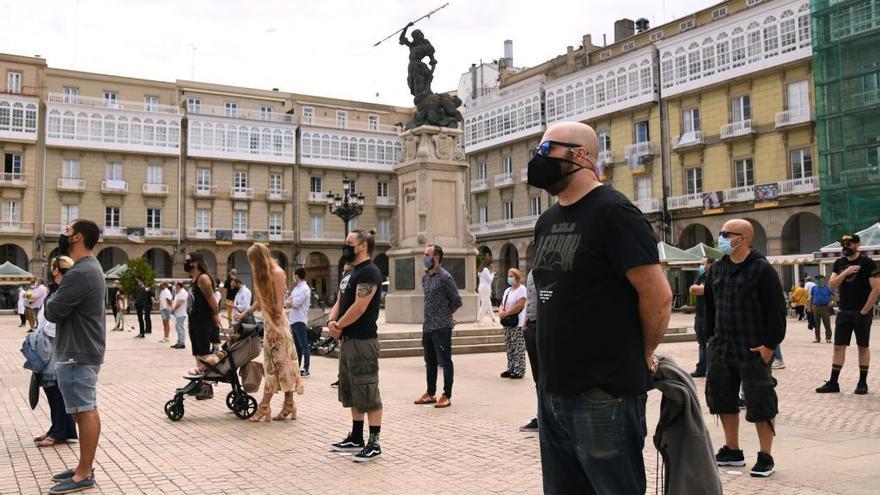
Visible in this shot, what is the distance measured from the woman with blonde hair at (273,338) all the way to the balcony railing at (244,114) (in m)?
49.4

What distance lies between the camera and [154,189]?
172 ft

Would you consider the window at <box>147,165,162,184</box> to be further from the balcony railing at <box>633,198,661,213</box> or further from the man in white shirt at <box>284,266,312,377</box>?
the man in white shirt at <box>284,266,312,377</box>

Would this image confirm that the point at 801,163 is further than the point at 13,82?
No

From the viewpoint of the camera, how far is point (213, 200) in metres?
54.4

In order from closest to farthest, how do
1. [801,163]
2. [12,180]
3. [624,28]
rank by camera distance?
[801,163], [12,180], [624,28]

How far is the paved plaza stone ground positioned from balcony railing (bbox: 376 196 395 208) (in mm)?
49743

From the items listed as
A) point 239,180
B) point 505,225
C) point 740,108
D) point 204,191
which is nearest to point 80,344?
point 740,108

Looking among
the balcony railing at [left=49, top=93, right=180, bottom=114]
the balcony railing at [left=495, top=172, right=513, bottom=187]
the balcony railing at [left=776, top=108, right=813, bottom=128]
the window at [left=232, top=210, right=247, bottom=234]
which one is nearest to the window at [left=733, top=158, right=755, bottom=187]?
the balcony railing at [left=776, top=108, right=813, bottom=128]

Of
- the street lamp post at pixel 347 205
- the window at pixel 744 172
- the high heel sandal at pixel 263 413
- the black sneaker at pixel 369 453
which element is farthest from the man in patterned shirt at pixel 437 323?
the window at pixel 744 172

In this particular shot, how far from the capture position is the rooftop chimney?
48781mm

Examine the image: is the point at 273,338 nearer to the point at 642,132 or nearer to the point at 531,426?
Answer: the point at 531,426

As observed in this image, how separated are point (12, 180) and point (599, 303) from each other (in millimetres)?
53895

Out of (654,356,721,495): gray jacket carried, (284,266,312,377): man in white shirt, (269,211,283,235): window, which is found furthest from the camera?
(269,211,283,235): window

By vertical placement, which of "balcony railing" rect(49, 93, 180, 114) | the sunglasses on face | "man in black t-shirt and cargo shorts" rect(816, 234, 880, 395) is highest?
"balcony railing" rect(49, 93, 180, 114)
